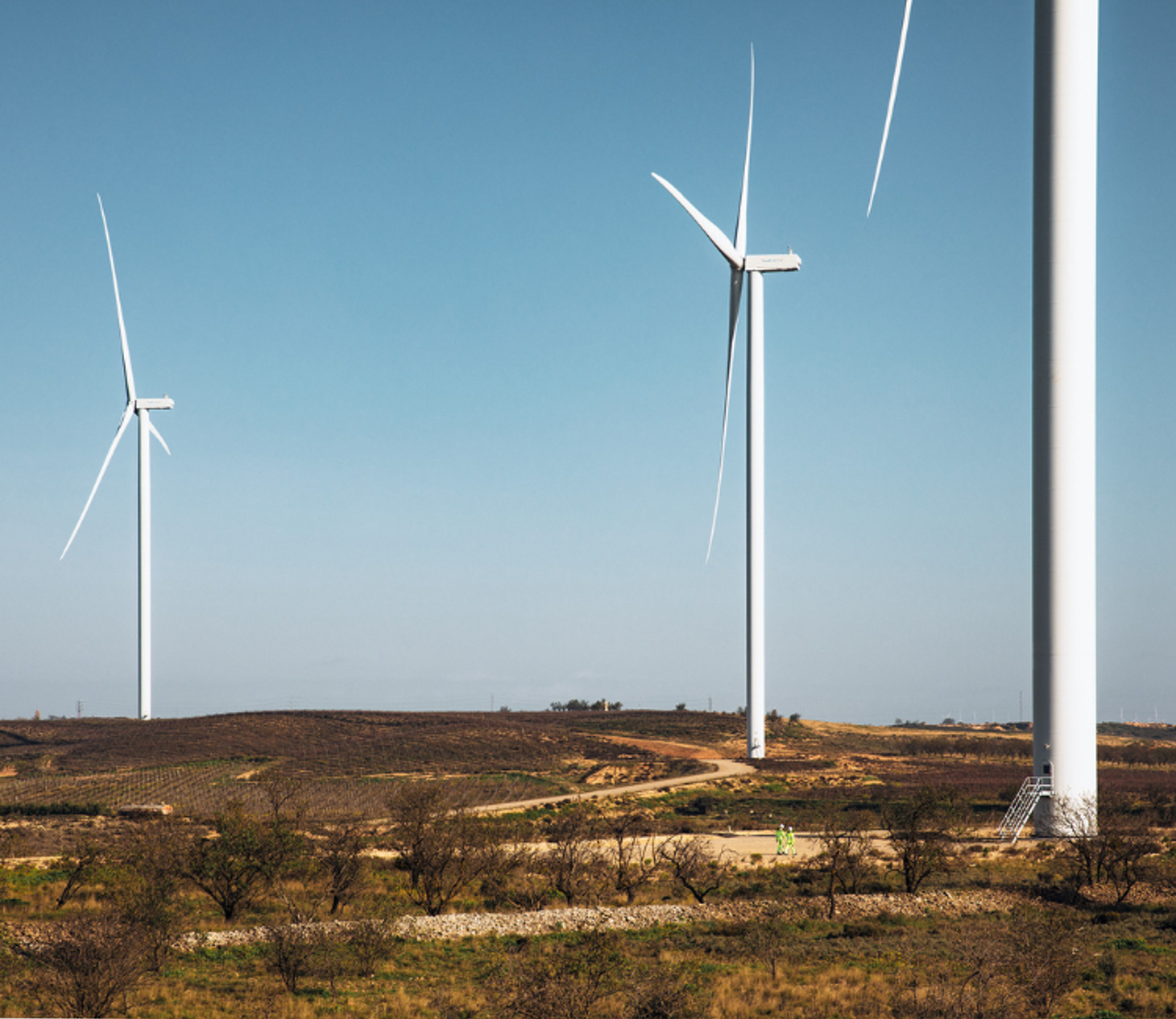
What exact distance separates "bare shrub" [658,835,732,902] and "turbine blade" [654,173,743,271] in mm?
44200

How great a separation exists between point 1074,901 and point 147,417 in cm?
8928

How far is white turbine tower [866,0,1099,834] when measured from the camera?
4812cm

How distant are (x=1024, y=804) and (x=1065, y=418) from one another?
17750 mm

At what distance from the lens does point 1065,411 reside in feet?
159

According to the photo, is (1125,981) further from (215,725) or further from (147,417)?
(215,725)

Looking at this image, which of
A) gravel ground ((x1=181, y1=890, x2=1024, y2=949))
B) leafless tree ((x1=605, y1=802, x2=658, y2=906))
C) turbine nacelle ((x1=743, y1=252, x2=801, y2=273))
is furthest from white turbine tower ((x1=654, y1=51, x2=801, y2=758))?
gravel ground ((x1=181, y1=890, x2=1024, y2=949))

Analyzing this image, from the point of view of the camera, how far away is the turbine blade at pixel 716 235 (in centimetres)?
7587

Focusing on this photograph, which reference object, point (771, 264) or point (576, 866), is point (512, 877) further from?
point (771, 264)

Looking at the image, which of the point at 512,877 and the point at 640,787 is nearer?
the point at 512,877

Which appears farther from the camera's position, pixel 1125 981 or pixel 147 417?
pixel 147 417

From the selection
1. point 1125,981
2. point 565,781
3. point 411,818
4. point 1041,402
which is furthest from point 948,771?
point 1125,981

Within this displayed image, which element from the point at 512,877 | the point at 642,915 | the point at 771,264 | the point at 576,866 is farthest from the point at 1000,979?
the point at 771,264

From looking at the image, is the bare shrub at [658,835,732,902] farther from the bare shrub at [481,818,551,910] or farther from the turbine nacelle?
the turbine nacelle

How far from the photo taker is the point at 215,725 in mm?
115375
